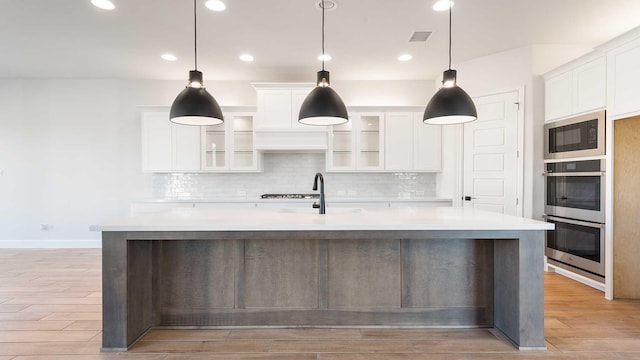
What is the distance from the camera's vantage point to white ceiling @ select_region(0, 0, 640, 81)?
124 inches

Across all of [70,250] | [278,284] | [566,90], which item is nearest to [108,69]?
[70,250]

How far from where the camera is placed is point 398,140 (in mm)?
4980

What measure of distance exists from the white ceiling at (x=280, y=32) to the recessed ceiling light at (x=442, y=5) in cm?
7

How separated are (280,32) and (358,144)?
2.01 m

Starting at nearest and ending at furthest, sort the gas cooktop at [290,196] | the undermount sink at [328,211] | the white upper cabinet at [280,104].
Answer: the undermount sink at [328,211], the white upper cabinet at [280,104], the gas cooktop at [290,196]

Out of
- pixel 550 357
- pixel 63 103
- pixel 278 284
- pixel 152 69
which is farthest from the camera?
pixel 63 103

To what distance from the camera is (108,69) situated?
4.83 metres

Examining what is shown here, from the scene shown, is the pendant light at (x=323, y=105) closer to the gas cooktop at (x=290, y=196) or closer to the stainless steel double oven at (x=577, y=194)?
the gas cooktop at (x=290, y=196)

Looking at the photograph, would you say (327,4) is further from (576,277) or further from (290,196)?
(576,277)

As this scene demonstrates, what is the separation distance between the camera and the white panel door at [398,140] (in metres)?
4.97

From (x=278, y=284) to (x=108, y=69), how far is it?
4353mm

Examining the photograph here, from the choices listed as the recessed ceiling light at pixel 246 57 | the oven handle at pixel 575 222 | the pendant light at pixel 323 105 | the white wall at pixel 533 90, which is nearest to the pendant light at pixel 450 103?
the pendant light at pixel 323 105

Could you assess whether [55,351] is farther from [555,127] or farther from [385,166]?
[555,127]

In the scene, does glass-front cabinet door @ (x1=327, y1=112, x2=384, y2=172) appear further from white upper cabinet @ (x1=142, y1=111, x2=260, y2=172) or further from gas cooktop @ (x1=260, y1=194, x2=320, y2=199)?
white upper cabinet @ (x1=142, y1=111, x2=260, y2=172)
